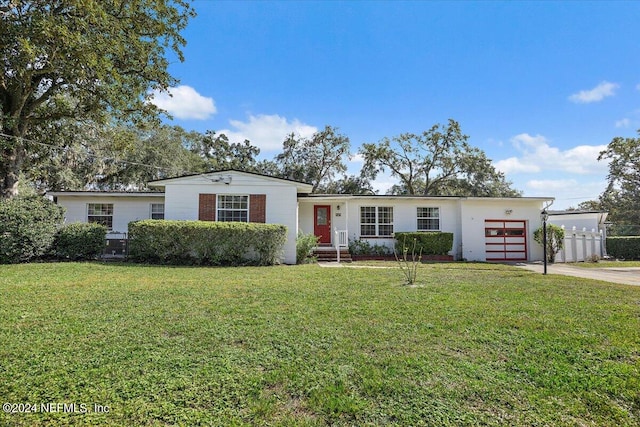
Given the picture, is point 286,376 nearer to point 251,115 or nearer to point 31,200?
point 31,200

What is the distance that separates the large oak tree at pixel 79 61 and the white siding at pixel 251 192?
4537mm

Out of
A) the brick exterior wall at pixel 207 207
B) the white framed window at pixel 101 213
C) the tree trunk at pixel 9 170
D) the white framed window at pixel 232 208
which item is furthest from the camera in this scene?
the white framed window at pixel 101 213

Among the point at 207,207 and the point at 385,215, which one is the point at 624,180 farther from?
the point at 207,207

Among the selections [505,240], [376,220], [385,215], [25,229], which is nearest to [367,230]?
[376,220]

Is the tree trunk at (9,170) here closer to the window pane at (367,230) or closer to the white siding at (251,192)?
the white siding at (251,192)

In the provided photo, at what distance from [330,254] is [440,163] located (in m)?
18.6

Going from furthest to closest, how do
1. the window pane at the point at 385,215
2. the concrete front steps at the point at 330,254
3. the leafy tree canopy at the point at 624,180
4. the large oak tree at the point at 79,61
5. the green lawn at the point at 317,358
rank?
the leafy tree canopy at the point at 624,180 → the window pane at the point at 385,215 → the concrete front steps at the point at 330,254 → the large oak tree at the point at 79,61 → the green lawn at the point at 317,358

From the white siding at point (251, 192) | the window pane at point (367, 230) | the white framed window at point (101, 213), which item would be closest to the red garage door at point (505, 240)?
the window pane at point (367, 230)

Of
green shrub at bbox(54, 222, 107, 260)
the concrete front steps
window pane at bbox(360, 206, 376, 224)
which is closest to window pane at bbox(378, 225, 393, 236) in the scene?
window pane at bbox(360, 206, 376, 224)

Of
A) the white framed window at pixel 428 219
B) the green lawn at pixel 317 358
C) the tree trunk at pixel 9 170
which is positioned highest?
the tree trunk at pixel 9 170

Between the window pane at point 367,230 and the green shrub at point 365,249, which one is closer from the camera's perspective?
the green shrub at point 365,249

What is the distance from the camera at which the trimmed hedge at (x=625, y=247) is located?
707 inches

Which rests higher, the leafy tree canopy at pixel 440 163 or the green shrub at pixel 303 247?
the leafy tree canopy at pixel 440 163

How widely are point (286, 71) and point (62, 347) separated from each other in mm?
13813
